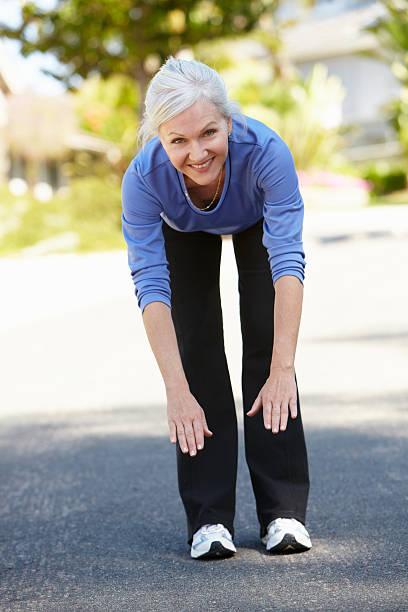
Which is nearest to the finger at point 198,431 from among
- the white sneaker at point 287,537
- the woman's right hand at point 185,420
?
the woman's right hand at point 185,420

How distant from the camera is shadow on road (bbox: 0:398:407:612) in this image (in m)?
2.78

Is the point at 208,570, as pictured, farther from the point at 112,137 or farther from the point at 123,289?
the point at 112,137

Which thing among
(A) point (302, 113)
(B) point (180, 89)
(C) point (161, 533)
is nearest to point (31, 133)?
(A) point (302, 113)

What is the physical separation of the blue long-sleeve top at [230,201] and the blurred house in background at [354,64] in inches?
1576

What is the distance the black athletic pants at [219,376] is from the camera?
324 cm

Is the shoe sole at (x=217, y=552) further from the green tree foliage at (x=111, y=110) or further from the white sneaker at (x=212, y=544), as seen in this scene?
the green tree foliage at (x=111, y=110)

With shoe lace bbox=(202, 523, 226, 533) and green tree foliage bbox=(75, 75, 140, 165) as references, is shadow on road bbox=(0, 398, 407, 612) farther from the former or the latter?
green tree foliage bbox=(75, 75, 140, 165)

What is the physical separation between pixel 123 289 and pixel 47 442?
848 cm

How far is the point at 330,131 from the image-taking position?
32.1 metres

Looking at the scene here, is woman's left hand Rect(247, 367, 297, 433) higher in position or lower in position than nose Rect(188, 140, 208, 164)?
lower

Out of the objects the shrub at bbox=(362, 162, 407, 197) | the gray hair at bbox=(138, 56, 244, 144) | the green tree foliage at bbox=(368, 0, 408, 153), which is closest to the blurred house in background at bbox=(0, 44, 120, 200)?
the shrub at bbox=(362, 162, 407, 197)

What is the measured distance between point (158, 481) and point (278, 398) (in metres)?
1.40

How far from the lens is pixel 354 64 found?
45.1 m

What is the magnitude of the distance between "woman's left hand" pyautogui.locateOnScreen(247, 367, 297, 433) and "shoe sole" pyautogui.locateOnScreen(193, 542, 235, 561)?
0.43m
